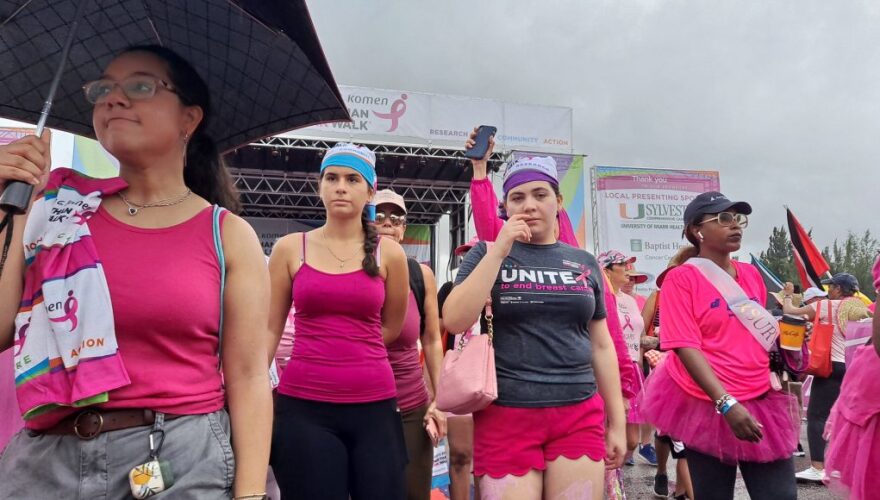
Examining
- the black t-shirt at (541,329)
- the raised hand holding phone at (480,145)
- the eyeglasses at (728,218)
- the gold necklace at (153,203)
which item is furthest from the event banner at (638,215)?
the gold necklace at (153,203)

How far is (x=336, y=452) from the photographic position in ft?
7.93

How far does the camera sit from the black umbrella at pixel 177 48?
1735mm

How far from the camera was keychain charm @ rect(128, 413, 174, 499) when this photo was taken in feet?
4.30

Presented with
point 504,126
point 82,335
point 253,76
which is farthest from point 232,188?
point 504,126

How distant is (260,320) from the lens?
161 centimetres

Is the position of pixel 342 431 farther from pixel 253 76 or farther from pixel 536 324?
pixel 253 76

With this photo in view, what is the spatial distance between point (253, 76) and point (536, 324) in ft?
4.88

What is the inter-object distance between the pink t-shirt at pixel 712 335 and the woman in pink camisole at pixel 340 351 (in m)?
1.45

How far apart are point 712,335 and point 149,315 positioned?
2.76 m

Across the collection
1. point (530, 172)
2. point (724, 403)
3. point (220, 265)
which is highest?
point (530, 172)

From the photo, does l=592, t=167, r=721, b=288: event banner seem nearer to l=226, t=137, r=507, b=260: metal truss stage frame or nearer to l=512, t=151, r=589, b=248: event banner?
l=512, t=151, r=589, b=248: event banner

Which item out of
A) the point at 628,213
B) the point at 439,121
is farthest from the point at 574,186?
the point at 439,121

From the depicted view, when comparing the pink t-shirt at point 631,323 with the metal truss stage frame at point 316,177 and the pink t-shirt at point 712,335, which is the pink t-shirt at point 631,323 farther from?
the metal truss stage frame at point 316,177

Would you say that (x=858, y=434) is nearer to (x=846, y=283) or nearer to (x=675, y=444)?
(x=675, y=444)
